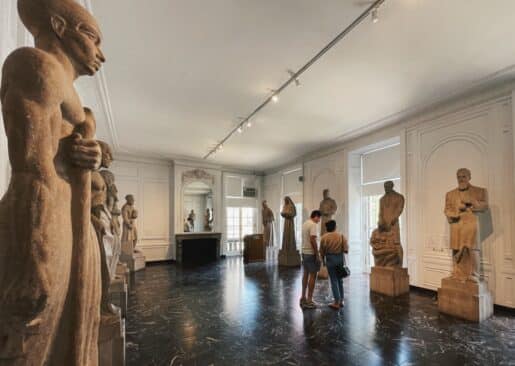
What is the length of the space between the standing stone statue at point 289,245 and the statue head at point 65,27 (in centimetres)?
777

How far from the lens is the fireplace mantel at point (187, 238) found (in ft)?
30.2

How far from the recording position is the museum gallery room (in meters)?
1.00

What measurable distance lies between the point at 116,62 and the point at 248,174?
819 centimetres

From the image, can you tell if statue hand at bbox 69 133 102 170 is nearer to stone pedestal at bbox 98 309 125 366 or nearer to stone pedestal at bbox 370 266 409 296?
stone pedestal at bbox 98 309 125 366

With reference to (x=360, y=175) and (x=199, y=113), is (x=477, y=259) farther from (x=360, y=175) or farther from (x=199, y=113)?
(x=199, y=113)

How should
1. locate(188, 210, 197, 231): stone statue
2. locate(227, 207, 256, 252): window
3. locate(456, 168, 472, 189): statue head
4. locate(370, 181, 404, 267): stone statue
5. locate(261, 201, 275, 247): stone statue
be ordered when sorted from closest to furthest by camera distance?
locate(456, 168, 472, 189): statue head → locate(370, 181, 404, 267): stone statue → locate(261, 201, 275, 247): stone statue → locate(188, 210, 197, 231): stone statue → locate(227, 207, 256, 252): window

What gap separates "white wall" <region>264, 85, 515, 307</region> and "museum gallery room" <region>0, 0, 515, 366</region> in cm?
3

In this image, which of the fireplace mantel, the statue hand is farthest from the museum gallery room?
the fireplace mantel

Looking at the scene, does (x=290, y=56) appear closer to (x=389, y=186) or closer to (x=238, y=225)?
(x=389, y=186)

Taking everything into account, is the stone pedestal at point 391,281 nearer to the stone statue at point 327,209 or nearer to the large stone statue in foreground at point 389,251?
the large stone statue in foreground at point 389,251

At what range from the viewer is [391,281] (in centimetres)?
503

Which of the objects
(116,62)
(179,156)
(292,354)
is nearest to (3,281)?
(292,354)

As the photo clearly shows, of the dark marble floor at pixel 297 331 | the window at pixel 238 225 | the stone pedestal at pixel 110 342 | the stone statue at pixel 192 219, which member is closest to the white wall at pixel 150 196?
the stone statue at pixel 192 219

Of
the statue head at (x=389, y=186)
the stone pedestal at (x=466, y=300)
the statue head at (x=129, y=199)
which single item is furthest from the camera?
the statue head at (x=129, y=199)
